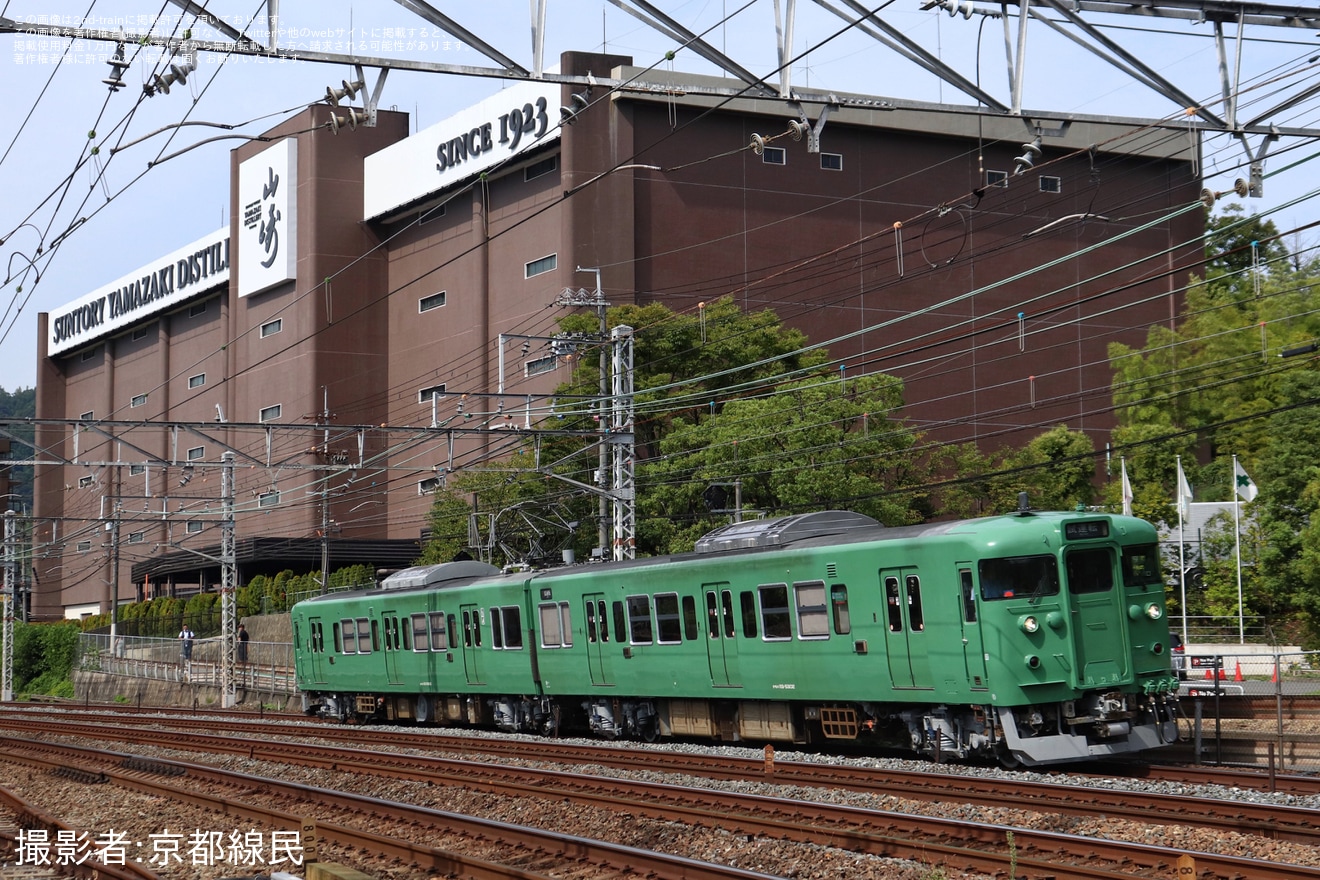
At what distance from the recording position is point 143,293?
8319 centimetres

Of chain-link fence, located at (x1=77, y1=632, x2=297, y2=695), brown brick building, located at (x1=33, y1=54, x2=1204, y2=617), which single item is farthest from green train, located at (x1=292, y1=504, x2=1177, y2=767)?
chain-link fence, located at (x1=77, y1=632, x2=297, y2=695)

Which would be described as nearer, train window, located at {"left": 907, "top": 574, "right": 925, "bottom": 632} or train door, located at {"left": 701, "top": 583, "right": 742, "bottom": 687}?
train window, located at {"left": 907, "top": 574, "right": 925, "bottom": 632}

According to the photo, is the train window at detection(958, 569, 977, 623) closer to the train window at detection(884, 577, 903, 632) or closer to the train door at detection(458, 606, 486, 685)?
the train window at detection(884, 577, 903, 632)

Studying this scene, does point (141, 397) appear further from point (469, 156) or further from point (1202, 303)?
point (1202, 303)

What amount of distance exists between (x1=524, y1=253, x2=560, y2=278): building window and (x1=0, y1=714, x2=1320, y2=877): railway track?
34866 millimetres

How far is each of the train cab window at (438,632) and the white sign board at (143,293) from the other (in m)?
48.8

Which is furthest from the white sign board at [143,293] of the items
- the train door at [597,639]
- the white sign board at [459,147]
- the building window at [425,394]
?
the train door at [597,639]

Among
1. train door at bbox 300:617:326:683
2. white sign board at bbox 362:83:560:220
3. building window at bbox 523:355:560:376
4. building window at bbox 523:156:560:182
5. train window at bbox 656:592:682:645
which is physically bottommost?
train door at bbox 300:617:326:683

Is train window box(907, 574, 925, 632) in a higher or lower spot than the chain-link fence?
higher

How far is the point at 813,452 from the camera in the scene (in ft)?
123

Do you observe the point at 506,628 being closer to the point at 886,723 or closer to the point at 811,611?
the point at 811,611

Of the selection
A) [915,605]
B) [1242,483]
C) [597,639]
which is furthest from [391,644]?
[1242,483]

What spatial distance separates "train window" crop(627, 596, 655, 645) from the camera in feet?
74.4

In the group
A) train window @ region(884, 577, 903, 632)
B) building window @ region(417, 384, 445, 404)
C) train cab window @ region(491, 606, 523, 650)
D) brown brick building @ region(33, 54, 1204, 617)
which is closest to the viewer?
train window @ region(884, 577, 903, 632)
